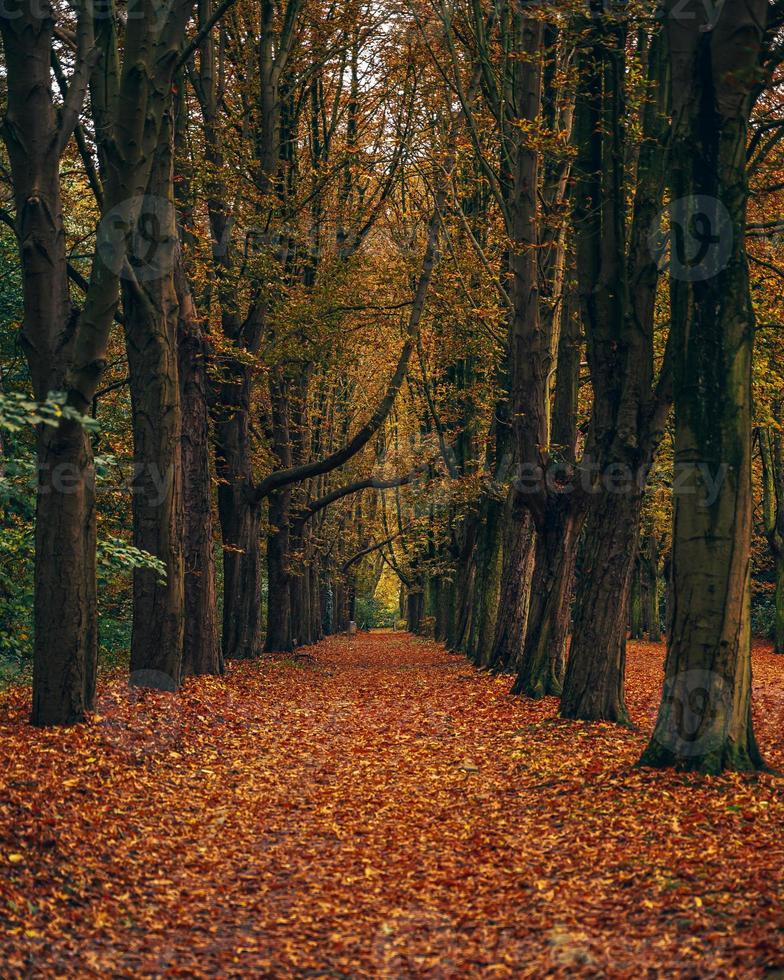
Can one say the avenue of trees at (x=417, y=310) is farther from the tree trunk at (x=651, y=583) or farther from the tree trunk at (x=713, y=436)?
the tree trunk at (x=651, y=583)

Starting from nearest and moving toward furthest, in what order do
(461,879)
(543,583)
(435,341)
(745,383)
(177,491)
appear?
1. (461,879)
2. (745,383)
3. (177,491)
4. (543,583)
5. (435,341)

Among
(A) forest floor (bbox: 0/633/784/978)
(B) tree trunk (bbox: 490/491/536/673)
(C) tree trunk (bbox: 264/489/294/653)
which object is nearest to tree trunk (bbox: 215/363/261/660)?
(C) tree trunk (bbox: 264/489/294/653)

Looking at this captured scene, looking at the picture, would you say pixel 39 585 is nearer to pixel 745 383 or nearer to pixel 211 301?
pixel 745 383

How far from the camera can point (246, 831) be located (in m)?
8.10

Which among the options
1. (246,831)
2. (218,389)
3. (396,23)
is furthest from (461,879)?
(396,23)

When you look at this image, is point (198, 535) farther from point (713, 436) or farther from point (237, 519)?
point (713, 436)

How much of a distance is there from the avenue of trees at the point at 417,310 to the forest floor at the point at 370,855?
104 cm

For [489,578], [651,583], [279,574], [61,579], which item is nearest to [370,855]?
[61,579]

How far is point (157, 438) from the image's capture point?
42.8ft

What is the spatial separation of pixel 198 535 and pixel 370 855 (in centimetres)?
996

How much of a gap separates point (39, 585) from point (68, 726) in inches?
54.8

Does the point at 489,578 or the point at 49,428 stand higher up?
the point at 49,428

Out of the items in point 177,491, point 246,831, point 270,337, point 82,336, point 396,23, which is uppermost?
point 396,23

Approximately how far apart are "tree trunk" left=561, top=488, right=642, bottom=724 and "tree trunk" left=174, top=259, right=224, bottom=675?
6495mm
